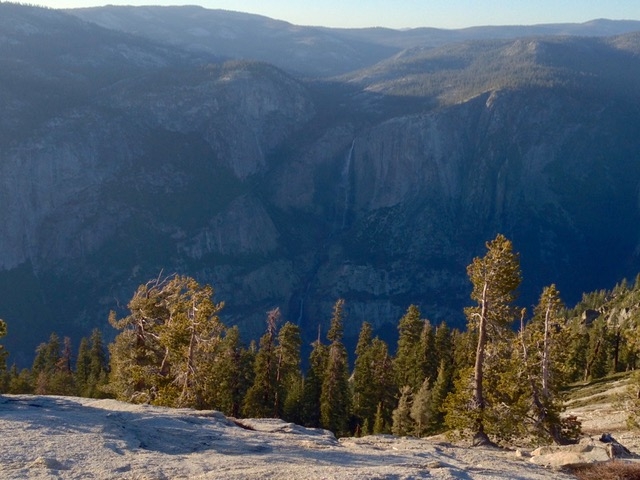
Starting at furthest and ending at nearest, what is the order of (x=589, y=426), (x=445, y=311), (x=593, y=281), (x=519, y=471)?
(x=593, y=281), (x=445, y=311), (x=589, y=426), (x=519, y=471)

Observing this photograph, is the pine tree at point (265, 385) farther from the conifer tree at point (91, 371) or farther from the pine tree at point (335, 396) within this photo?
the conifer tree at point (91, 371)

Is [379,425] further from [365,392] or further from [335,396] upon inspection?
[365,392]

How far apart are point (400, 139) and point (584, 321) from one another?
319ft

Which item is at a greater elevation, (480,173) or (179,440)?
(480,173)

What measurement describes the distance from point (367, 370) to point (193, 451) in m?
44.3

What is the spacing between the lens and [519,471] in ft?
64.2

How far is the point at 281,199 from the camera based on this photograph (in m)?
182

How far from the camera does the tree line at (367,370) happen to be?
27.2m

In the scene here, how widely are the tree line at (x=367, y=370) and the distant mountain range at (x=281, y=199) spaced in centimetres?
8013

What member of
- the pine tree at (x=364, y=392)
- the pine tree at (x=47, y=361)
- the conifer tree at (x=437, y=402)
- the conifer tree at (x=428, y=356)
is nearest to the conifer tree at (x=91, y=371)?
the pine tree at (x=47, y=361)

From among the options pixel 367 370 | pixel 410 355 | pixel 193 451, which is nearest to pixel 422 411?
pixel 367 370

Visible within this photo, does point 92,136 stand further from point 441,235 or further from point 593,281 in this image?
point 593,281

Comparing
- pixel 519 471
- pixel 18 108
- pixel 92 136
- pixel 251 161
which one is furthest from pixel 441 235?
pixel 519 471

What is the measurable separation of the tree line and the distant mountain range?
3155 inches
